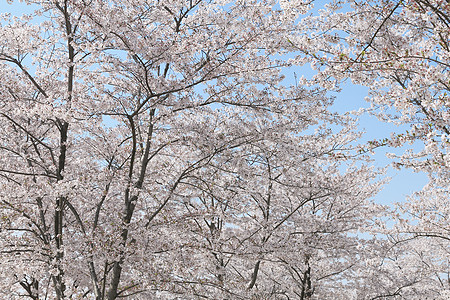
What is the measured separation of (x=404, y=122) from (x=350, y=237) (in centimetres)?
488

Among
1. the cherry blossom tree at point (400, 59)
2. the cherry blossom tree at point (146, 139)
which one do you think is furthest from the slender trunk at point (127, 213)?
the cherry blossom tree at point (400, 59)

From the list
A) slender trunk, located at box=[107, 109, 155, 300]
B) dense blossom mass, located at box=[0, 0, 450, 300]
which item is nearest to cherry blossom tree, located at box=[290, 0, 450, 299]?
dense blossom mass, located at box=[0, 0, 450, 300]

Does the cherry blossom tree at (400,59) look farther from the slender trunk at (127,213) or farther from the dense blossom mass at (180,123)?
the slender trunk at (127,213)

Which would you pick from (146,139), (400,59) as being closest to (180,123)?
(146,139)

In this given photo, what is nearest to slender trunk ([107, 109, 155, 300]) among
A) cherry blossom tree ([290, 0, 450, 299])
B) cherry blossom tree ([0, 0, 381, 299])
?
cherry blossom tree ([0, 0, 381, 299])

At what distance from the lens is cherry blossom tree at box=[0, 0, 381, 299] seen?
650 centimetres

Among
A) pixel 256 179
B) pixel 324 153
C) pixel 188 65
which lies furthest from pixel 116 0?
pixel 324 153

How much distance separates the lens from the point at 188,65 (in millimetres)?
6859

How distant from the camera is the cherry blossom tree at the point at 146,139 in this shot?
6.50 m

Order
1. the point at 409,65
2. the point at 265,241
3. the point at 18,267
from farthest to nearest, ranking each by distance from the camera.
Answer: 1. the point at 265,241
2. the point at 18,267
3. the point at 409,65

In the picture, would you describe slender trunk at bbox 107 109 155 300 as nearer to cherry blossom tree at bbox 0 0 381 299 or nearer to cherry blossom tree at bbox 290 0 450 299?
cherry blossom tree at bbox 0 0 381 299

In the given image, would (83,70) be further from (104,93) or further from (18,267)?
(18,267)

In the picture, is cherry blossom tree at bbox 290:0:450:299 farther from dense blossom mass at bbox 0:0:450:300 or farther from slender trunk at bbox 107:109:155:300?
slender trunk at bbox 107:109:155:300

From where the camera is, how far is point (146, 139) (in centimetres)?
816
